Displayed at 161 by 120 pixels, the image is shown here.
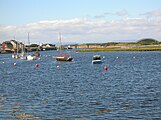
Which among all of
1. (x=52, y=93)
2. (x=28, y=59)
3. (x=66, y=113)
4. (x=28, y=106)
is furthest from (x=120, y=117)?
(x=28, y=59)

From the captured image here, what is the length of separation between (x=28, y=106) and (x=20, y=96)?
294 inches

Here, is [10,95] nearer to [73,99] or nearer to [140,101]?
[73,99]

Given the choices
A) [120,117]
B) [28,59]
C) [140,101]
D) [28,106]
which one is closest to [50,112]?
[28,106]

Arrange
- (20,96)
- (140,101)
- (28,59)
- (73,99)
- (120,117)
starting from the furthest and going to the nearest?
1. (28,59)
2. (20,96)
3. (73,99)
4. (140,101)
5. (120,117)

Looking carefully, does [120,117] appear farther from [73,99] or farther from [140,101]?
[73,99]

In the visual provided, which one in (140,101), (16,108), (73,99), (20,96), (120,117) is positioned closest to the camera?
(120,117)

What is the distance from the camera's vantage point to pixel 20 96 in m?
42.5

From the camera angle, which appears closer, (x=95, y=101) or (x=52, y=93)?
(x=95, y=101)

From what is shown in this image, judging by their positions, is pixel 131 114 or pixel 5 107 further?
pixel 5 107

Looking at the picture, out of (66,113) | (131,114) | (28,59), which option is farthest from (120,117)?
(28,59)

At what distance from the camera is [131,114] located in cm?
3033

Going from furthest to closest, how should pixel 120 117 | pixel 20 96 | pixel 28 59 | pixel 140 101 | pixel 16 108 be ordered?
pixel 28 59 < pixel 20 96 < pixel 140 101 < pixel 16 108 < pixel 120 117

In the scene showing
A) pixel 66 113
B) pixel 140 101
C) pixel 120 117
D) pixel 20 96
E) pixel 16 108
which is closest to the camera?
pixel 120 117

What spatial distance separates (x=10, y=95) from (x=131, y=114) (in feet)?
61.3
